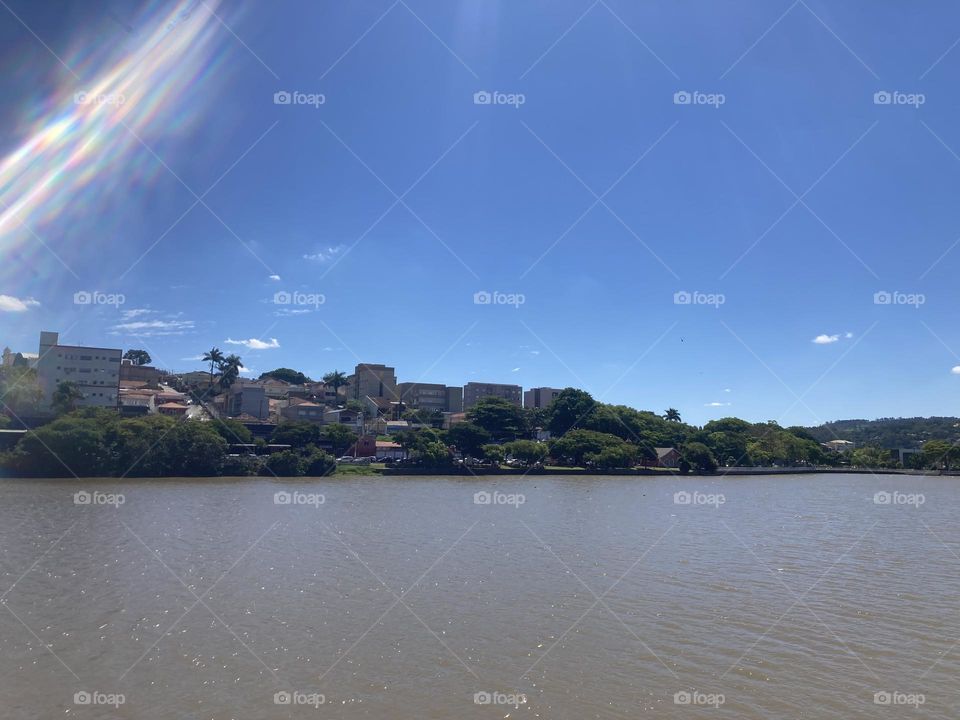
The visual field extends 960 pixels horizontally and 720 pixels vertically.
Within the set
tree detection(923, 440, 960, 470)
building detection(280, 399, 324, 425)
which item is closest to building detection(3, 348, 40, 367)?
building detection(280, 399, 324, 425)

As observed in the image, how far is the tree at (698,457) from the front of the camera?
64.1 metres

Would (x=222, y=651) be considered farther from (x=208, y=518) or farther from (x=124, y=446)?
(x=124, y=446)

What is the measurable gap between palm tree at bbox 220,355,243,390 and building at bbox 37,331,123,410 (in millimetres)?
12994

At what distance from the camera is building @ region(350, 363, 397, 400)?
94625mm

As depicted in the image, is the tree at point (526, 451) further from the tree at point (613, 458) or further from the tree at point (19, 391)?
the tree at point (19, 391)

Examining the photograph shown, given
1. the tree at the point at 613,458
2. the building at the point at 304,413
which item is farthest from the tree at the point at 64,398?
the tree at the point at 613,458

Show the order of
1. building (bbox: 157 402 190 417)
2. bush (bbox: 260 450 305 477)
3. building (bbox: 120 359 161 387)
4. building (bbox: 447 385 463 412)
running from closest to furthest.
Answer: bush (bbox: 260 450 305 477) → building (bbox: 157 402 190 417) → building (bbox: 120 359 161 387) → building (bbox: 447 385 463 412)

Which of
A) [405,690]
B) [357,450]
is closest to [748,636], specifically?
[405,690]

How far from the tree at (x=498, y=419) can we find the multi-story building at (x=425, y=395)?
30.3 metres

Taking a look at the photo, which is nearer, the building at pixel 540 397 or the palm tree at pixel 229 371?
the palm tree at pixel 229 371

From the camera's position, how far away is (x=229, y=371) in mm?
75312

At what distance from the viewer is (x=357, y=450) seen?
181 ft

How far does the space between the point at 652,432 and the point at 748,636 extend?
63.5m

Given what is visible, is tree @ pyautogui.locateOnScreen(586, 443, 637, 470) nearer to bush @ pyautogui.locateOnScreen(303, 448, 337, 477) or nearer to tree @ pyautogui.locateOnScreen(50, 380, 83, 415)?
bush @ pyautogui.locateOnScreen(303, 448, 337, 477)
